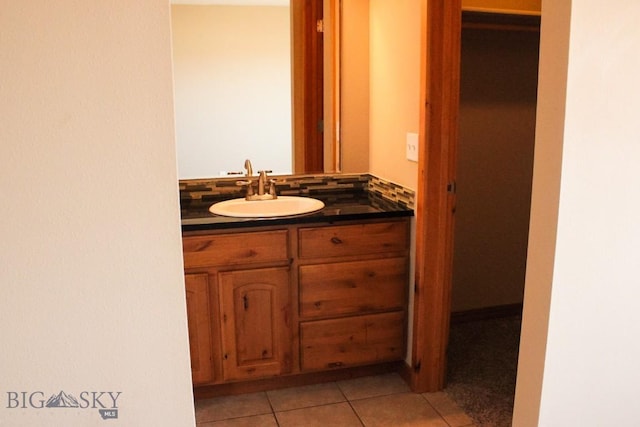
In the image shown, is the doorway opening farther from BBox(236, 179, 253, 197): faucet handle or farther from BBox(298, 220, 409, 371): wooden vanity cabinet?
BBox(236, 179, 253, 197): faucet handle

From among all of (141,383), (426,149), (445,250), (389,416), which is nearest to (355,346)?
(389,416)

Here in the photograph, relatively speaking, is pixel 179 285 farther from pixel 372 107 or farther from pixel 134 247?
pixel 372 107

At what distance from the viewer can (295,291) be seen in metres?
2.47

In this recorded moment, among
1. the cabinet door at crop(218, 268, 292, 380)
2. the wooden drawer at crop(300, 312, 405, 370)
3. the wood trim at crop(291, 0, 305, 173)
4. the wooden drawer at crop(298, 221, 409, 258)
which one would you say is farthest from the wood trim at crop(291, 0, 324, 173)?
the wooden drawer at crop(300, 312, 405, 370)

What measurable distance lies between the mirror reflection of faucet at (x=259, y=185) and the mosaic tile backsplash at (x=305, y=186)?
0.07m

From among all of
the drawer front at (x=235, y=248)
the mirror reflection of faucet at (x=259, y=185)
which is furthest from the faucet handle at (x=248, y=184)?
the drawer front at (x=235, y=248)

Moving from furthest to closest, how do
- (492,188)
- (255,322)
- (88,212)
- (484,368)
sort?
(492,188) < (484,368) < (255,322) < (88,212)

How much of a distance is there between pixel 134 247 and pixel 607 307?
1282 mm

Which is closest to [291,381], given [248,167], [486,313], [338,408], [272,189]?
[338,408]

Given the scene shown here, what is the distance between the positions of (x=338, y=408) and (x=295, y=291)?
20.9 inches

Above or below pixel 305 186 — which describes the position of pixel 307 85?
above

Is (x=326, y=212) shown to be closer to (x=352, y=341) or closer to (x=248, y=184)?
(x=248, y=184)

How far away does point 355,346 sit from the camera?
2592 mm

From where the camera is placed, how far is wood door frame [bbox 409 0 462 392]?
7.36 feet
